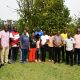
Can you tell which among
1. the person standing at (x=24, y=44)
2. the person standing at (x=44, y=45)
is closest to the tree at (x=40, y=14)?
the person standing at (x=44, y=45)

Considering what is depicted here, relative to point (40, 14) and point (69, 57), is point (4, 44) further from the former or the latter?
point (40, 14)

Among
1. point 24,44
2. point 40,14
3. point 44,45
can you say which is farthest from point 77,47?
point 40,14

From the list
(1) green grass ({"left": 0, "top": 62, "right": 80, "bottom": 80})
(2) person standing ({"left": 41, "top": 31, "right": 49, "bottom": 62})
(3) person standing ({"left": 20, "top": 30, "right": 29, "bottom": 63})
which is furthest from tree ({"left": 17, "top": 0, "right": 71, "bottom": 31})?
(1) green grass ({"left": 0, "top": 62, "right": 80, "bottom": 80})

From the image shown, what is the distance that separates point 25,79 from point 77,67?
165 inches

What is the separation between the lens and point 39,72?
53.2 ft

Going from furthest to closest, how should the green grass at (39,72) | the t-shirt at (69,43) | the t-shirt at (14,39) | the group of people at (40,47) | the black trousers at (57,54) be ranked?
the black trousers at (57,54) → the t-shirt at (69,43) → the group of people at (40,47) → the t-shirt at (14,39) → the green grass at (39,72)

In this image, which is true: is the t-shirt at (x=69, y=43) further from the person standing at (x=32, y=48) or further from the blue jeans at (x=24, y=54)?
the blue jeans at (x=24, y=54)

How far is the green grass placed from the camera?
49.9 feet

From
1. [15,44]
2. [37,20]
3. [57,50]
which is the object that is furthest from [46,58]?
[37,20]

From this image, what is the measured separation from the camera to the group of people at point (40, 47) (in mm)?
18375

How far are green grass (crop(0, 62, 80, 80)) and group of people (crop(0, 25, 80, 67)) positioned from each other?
27.2 inches

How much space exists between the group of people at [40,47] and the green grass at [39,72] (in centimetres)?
69

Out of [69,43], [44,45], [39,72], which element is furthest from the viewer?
[44,45]

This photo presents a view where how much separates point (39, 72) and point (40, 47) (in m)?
3.56
